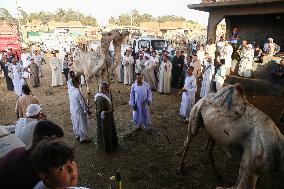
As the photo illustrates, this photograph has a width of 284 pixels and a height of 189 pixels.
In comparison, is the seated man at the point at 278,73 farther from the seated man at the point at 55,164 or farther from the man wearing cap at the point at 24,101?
the seated man at the point at 55,164

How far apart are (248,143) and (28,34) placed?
44124 millimetres

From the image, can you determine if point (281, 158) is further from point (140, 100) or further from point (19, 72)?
point (19, 72)

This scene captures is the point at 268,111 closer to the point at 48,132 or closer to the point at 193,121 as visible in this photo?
the point at 193,121

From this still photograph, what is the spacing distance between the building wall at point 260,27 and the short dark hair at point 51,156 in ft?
51.4

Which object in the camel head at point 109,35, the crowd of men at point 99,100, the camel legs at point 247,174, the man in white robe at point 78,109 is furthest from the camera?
the camel head at point 109,35

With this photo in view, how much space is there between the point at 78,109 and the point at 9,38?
20097 mm

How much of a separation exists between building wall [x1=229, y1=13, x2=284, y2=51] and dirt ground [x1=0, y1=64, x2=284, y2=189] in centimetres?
671

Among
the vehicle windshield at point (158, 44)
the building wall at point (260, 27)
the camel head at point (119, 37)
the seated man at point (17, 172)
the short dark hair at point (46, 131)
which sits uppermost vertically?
the building wall at point (260, 27)

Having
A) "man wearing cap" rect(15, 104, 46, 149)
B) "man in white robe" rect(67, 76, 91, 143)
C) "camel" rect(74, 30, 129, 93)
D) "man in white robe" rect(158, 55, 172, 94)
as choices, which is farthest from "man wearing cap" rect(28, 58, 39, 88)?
"man wearing cap" rect(15, 104, 46, 149)

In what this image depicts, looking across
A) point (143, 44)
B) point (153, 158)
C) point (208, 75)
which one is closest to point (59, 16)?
point (143, 44)

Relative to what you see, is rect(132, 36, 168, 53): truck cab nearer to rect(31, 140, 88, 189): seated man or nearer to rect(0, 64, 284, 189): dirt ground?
rect(0, 64, 284, 189): dirt ground

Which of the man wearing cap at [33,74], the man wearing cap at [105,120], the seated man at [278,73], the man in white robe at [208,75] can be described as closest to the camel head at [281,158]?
the man wearing cap at [105,120]

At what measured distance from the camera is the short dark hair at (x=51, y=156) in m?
1.94

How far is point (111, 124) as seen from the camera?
6906 millimetres
